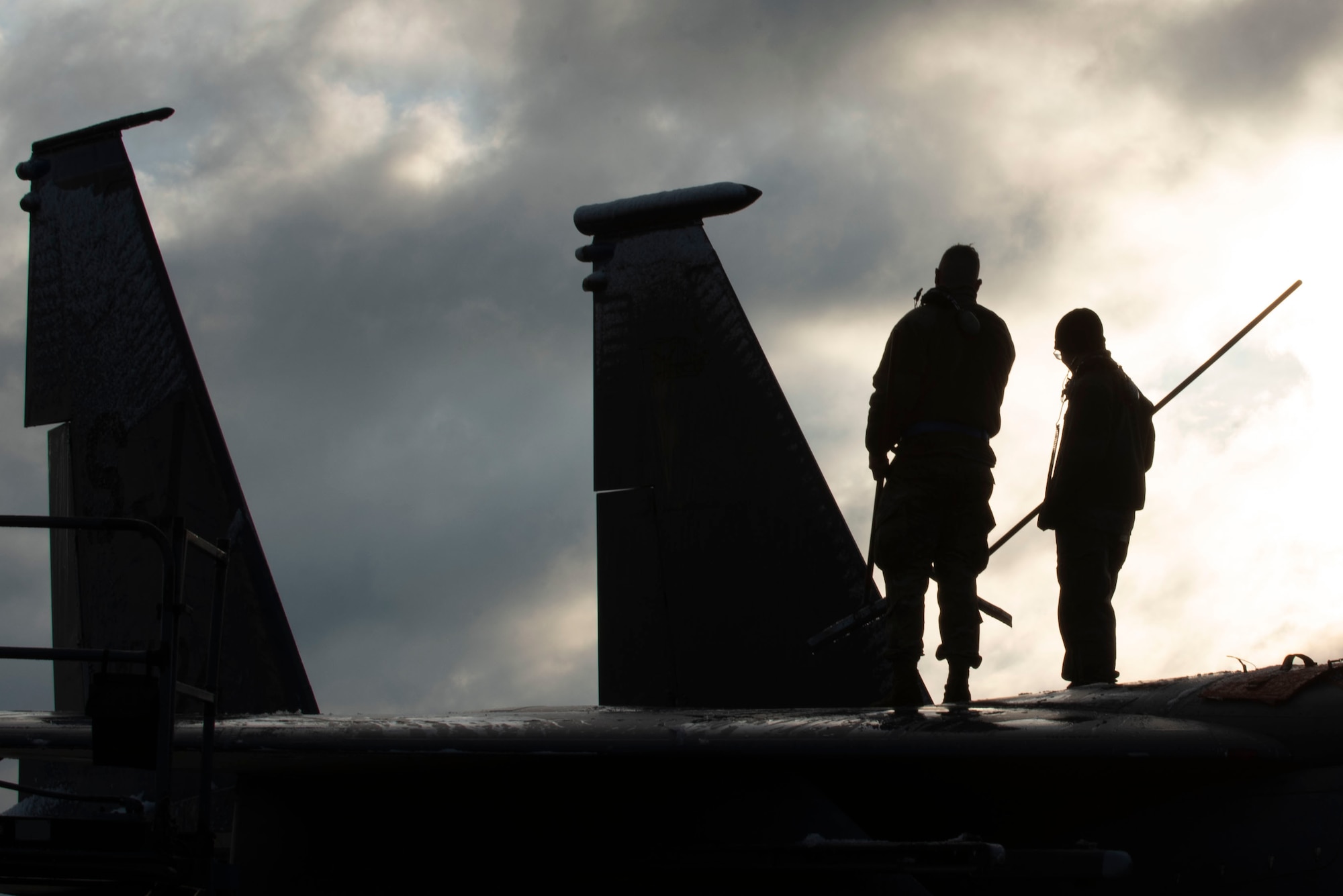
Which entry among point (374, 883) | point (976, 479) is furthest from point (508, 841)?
point (976, 479)

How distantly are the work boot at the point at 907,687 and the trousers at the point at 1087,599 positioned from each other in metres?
0.88

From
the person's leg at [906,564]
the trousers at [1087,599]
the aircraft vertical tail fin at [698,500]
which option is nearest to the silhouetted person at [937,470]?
the person's leg at [906,564]

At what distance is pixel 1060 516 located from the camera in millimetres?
6250

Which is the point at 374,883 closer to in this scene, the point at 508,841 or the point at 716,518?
the point at 508,841

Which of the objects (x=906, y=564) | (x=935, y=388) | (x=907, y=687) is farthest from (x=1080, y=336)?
(x=907, y=687)

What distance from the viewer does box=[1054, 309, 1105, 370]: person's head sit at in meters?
6.55

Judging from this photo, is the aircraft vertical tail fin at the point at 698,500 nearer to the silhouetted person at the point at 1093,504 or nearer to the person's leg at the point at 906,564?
the silhouetted person at the point at 1093,504

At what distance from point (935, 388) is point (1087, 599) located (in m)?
1.24

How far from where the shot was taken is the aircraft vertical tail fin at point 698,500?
787cm

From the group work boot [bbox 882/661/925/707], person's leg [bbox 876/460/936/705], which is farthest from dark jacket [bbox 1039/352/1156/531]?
work boot [bbox 882/661/925/707]

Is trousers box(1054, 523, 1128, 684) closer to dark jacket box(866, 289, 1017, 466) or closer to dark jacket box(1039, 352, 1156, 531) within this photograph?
dark jacket box(1039, 352, 1156, 531)

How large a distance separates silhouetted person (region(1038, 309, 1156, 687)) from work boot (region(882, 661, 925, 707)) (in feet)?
2.81

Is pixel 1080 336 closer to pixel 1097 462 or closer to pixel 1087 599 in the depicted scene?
pixel 1097 462

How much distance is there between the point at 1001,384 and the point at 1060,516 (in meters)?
0.69
